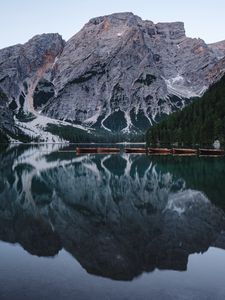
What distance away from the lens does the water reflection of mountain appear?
2583cm

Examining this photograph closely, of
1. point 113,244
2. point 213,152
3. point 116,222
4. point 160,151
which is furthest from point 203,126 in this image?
point 113,244

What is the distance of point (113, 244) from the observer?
28672mm

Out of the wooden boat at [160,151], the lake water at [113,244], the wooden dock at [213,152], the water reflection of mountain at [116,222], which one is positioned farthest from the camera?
the wooden boat at [160,151]

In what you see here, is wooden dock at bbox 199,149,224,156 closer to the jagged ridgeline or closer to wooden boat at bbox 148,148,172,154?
the jagged ridgeline

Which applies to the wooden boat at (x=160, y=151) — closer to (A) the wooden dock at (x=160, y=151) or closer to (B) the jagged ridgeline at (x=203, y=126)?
(A) the wooden dock at (x=160, y=151)

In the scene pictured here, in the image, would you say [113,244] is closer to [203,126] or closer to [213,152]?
[213,152]

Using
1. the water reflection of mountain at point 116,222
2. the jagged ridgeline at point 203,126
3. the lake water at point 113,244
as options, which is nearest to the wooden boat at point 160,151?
the jagged ridgeline at point 203,126

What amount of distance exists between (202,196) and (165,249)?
81.9 feet

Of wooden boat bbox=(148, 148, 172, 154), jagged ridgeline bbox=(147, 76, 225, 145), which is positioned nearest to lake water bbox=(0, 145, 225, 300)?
wooden boat bbox=(148, 148, 172, 154)

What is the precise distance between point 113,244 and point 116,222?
26.3 feet

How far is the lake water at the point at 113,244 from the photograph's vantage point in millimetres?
20500

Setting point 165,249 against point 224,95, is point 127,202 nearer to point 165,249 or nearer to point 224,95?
point 165,249

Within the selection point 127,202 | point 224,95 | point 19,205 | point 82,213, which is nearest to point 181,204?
point 127,202

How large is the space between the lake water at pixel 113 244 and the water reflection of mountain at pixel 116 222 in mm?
69
